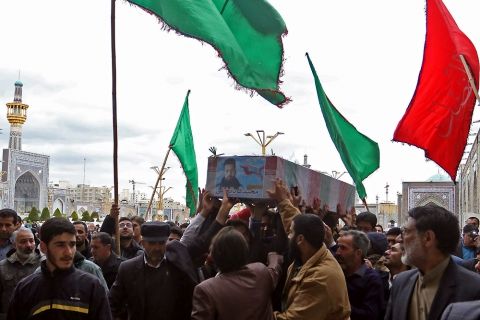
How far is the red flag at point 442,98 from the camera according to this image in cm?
621

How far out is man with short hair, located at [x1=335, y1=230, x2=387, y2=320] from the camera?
13.5 ft

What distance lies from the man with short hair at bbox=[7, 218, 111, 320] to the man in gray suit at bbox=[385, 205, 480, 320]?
1549 millimetres

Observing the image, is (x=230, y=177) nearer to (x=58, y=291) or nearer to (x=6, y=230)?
(x=58, y=291)

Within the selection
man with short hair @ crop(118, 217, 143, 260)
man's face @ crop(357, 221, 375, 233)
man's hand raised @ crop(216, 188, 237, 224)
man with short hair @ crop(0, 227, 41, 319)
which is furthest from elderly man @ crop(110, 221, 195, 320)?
man's face @ crop(357, 221, 375, 233)

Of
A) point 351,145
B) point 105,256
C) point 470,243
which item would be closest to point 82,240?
point 105,256

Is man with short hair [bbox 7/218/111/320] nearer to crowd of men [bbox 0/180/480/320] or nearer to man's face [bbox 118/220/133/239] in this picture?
crowd of men [bbox 0/180/480/320]

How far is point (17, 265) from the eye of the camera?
4.73m

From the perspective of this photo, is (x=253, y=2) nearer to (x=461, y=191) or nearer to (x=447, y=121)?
(x=447, y=121)

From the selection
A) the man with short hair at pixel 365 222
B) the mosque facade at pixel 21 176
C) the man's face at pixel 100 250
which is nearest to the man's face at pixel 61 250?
the man's face at pixel 100 250

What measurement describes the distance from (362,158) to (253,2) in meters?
2.72

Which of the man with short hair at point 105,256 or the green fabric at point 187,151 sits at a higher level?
the green fabric at point 187,151

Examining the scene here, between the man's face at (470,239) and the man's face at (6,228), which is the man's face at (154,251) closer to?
the man's face at (6,228)

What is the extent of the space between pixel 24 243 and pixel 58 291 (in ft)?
6.03

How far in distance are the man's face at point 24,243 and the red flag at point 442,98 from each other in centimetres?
388
